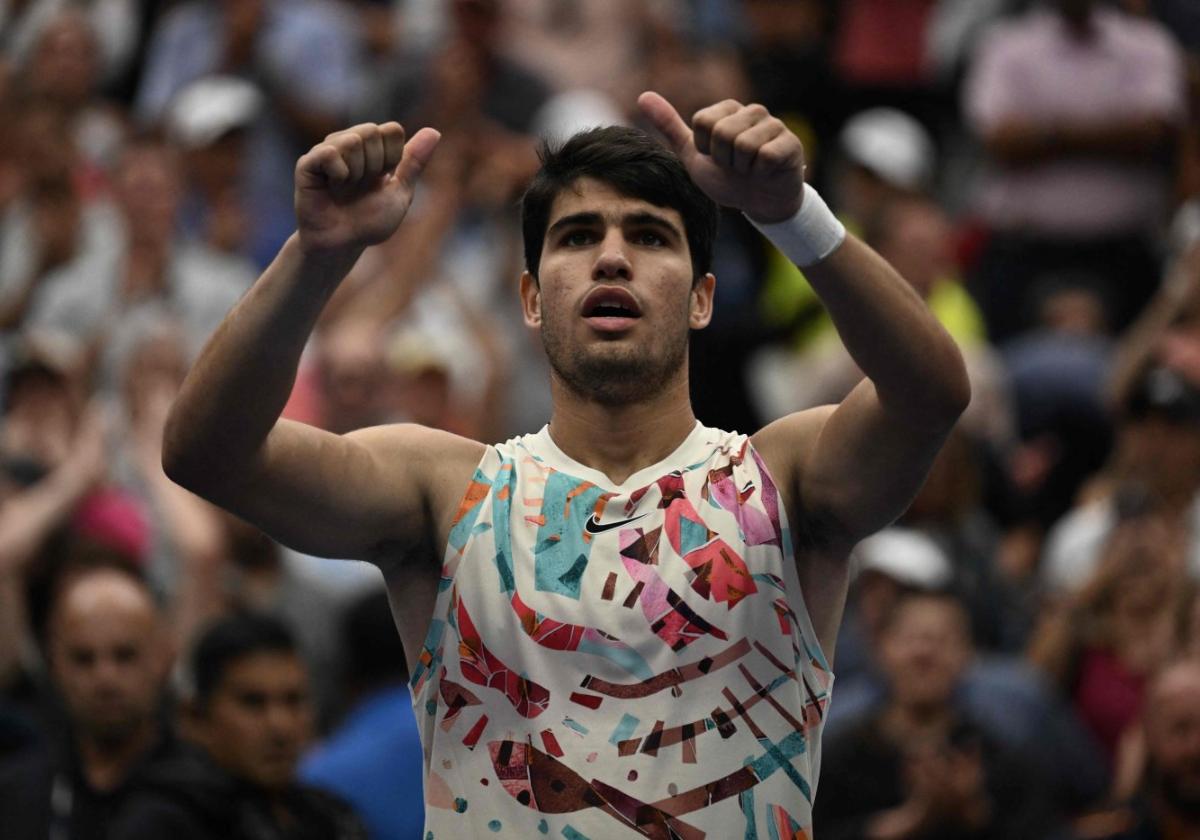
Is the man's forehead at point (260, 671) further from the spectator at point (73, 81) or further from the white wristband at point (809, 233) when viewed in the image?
the spectator at point (73, 81)

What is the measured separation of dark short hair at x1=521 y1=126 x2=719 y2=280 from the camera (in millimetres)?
4188

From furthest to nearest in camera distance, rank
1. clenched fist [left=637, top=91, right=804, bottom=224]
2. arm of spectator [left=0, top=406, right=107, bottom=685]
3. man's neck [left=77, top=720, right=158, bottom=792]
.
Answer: arm of spectator [left=0, top=406, right=107, bottom=685] < man's neck [left=77, top=720, right=158, bottom=792] < clenched fist [left=637, top=91, right=804, bottom=224]

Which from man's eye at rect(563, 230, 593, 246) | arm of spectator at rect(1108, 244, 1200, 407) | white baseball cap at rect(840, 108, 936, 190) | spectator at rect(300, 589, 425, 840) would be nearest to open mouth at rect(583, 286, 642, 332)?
man's eye at rect(563, 230, 593, 246)

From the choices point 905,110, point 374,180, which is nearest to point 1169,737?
point 374,180

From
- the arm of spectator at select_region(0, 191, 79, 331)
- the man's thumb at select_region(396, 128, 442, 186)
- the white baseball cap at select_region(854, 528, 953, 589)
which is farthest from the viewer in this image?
the arm of spectator at select_region(0, 191, 79, 331)

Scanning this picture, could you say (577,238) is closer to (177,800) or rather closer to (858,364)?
(858,364)

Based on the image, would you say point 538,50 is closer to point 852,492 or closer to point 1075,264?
point 1075,264

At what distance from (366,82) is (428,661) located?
824 cm

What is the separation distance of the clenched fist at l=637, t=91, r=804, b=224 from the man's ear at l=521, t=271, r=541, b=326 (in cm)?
61

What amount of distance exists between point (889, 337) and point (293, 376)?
3.47 ft

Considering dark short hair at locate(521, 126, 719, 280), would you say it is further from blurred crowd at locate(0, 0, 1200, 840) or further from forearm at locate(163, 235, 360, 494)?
blurred crowd at locate(0, 0, 1200, 840)

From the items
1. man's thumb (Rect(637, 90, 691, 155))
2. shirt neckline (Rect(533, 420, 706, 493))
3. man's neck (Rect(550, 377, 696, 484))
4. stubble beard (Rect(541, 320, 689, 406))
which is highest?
man's thumb (Rect(637, 90, 691, 155))

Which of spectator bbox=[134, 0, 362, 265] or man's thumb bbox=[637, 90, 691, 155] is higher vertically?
man's thumb bbox=[637, 90, 691, 155]

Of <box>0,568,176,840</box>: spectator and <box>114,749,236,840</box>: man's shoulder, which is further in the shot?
<box>0,568,176,840</box>: spectator
